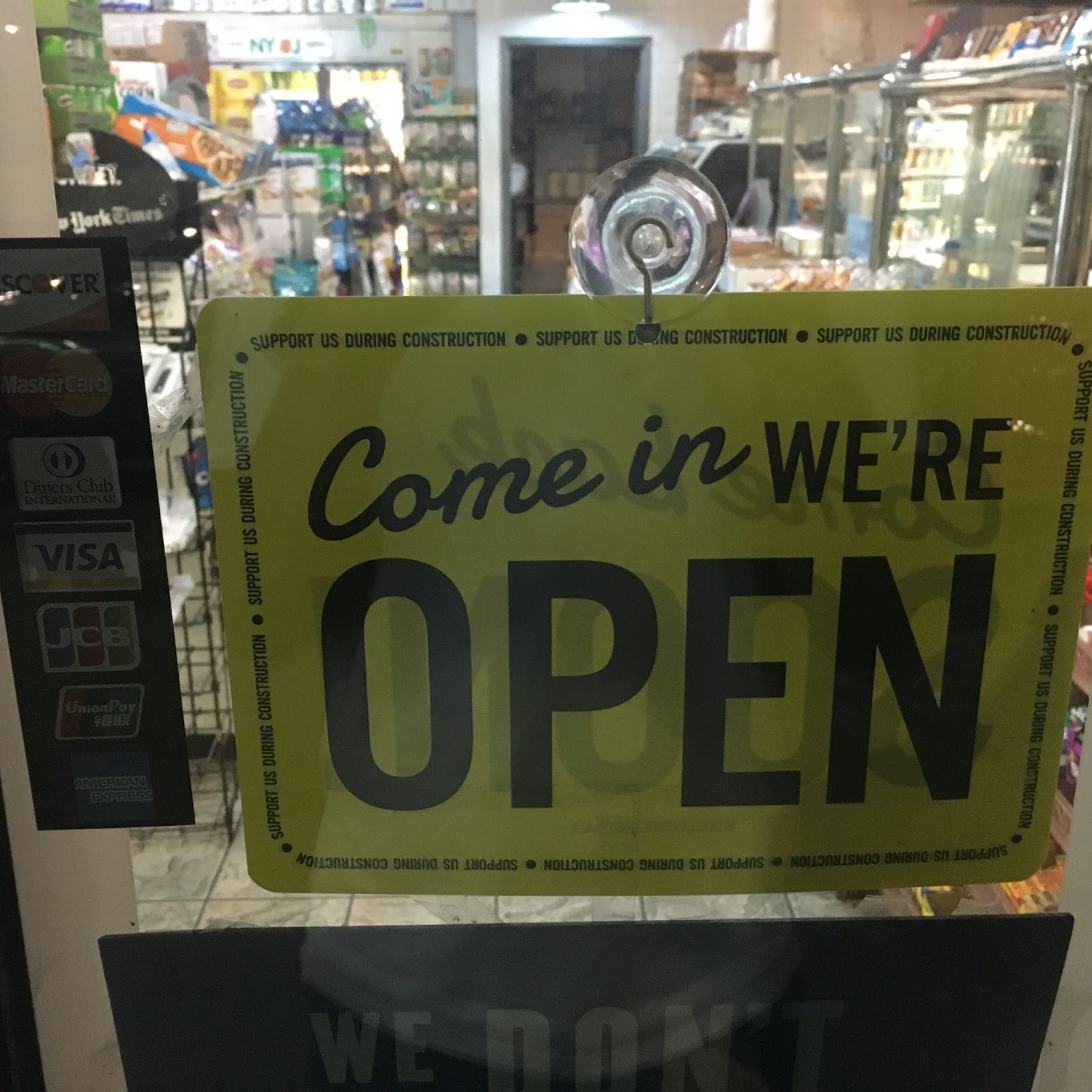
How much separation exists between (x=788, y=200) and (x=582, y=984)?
121 cm

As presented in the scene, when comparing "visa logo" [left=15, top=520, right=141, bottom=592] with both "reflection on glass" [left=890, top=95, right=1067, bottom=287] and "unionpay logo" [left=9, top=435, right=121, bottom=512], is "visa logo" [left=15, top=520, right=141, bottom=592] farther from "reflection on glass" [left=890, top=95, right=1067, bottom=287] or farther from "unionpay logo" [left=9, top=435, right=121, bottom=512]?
"reflection on glass" [left=890, top=95, right=1067, bottom=287]

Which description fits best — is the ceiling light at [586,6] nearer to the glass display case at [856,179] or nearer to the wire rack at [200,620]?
the wire rack at [200,620]

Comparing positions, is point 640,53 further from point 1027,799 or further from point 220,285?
point 220,285

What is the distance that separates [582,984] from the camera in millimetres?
762

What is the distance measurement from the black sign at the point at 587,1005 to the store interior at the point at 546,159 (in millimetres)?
35

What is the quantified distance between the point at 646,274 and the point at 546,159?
176mm

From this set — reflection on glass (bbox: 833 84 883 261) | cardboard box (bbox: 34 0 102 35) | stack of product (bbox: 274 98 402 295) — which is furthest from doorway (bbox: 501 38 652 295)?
reflection on glass (bbox: 833 84 883 261)

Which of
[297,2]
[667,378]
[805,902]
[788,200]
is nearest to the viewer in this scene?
[667,378]

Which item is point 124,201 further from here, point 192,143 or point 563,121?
point 192,143

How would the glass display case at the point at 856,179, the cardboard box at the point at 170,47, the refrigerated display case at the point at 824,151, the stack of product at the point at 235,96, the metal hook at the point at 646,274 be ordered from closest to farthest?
the metal hook at the point at 646,274 → the refrigerated display case at the point at 824,151 → the cardboard box at the point at 170,47 → the glass display case at the point at 856,179 → the stack of product at the point at 235,96

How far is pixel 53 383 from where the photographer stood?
668mm

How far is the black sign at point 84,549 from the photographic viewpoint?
658mm

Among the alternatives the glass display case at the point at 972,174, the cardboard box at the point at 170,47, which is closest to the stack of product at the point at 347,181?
the cardboard box at the point at 170,47

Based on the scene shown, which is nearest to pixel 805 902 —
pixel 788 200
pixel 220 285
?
pixel 788 200
